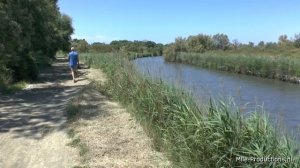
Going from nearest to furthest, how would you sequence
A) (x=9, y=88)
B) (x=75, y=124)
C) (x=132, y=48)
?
(x=75, y=124) < (x=9, y=88) < (x=132, y=48)

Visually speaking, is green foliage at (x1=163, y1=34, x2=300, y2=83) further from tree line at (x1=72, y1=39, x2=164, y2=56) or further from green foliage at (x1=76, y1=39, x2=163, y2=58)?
green foliage at (x1=76, y1=39, x2=163, y2=58)

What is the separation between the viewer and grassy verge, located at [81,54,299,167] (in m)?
6.18

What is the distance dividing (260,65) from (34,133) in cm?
4158

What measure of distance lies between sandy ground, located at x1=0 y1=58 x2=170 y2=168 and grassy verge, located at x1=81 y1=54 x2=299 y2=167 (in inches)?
15.9

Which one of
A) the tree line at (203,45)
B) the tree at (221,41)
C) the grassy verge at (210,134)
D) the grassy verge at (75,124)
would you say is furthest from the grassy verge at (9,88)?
the tree at (221,41)

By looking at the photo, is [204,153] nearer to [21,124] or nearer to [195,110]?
[195,110]

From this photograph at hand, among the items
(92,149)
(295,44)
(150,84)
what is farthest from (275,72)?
(92,149)

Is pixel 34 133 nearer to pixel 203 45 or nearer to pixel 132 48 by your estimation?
pixel 132 48

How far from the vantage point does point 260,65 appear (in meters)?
49.0

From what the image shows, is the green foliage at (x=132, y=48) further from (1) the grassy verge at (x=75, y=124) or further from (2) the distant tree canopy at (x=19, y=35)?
(1) the grassy verge at (x=75, y=124)

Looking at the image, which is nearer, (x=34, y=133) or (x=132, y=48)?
(x=34, y=133)

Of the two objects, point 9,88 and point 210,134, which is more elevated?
point 210,134

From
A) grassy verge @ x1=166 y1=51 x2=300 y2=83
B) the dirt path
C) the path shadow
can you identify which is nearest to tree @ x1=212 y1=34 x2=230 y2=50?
grassy verge @ x1=166 y1=51 x2=300 y2=83

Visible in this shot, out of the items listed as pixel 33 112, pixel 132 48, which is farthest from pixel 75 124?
pixel 132 48
